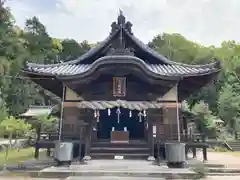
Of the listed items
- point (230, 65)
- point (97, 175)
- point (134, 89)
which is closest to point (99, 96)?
point (134, 89)

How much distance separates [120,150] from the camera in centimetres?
1255

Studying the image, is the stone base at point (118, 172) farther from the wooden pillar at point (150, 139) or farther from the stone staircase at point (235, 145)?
the stone staircase at point (235, 145)

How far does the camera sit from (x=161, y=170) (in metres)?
9.26

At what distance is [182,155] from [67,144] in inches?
178

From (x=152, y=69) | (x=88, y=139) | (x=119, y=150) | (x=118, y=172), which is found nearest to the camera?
(x=118, y=172)

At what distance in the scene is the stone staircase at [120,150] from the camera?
40.4ft

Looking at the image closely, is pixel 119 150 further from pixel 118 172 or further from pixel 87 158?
pixel 118 172

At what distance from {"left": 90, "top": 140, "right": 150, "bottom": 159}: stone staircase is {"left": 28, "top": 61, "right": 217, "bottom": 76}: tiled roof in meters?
3.61

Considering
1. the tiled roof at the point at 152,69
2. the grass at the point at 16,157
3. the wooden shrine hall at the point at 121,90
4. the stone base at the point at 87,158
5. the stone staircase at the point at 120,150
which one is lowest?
the grass at the point at 16,157

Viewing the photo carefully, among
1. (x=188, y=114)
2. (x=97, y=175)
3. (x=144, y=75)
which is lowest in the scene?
(x=97, y=175)

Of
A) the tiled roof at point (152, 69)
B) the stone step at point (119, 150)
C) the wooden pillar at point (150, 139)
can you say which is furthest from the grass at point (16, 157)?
the wooden pillar at point (150, 139)

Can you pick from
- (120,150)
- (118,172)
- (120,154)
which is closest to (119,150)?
(120,150)

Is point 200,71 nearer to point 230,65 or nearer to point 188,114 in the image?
point 188,114

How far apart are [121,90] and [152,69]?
6.63ft
